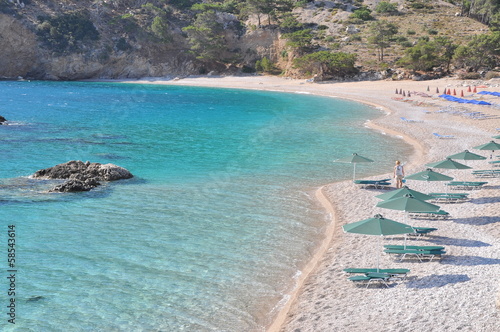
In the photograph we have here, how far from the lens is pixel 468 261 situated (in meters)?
15.1

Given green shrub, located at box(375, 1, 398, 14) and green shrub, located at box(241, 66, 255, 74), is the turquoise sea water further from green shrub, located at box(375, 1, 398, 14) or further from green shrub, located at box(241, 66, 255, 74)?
green shrub, located at box(375, 1, 398, 14)

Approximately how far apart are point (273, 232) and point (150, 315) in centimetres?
755

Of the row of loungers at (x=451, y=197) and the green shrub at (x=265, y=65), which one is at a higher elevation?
the green shrub at (x=265, y=65)

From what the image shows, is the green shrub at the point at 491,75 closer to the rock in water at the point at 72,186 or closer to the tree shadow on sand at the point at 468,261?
the tree shadow on sand at the point at 468,261

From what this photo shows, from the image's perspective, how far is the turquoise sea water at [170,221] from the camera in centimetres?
1366

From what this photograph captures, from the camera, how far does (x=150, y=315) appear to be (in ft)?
43.1

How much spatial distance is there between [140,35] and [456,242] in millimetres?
113618

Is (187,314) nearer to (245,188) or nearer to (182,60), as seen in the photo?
(245,188)

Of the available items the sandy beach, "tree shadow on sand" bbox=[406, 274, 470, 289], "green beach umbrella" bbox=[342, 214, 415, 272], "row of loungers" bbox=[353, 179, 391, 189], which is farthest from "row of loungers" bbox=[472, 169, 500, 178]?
"tree shadow on sand" bbox=[406, 274, 470, 289]

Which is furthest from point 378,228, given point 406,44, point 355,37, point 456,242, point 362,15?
point 362,15

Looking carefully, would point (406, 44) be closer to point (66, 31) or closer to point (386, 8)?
point (386, 8)

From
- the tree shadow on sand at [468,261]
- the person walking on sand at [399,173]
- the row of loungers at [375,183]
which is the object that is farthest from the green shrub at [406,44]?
the tree shadow on sand at [468,261]

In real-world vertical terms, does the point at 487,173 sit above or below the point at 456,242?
above

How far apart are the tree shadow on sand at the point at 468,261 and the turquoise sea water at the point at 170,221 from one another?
189 inches
